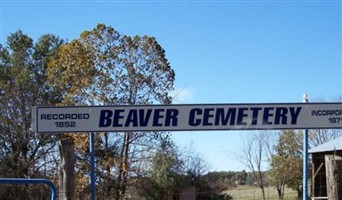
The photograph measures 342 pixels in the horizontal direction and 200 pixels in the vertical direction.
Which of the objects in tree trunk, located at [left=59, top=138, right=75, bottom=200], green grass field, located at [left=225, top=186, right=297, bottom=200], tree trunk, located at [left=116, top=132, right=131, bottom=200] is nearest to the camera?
tree trunk, located at [left=59, top=138, right=75, bottom=200]

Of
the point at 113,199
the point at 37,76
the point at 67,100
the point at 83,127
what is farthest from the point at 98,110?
the point at 37,76

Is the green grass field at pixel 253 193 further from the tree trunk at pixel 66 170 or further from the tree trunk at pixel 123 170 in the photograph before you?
the tree trunk at pixel 66 170

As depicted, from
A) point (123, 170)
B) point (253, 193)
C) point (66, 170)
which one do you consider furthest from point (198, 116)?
point (253, 193)

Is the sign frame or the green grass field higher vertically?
the sign frame

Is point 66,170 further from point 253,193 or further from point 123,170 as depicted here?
point 253,193

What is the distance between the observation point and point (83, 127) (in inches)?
320

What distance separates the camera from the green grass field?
4159 centimetres

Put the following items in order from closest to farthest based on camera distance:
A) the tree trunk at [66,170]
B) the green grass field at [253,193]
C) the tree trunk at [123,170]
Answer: the tree trunk at [66,170], the tree trunk at [123,170], the green grass field at [253,193]

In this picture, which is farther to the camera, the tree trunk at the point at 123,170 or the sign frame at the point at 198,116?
the tree trunk at the point at 123,170

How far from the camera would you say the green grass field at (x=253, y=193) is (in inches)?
1638

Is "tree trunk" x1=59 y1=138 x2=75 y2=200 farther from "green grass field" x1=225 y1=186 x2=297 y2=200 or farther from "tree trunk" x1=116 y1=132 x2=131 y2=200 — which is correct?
"green grass field" x1=225 y1=186 x2=297 y2=200

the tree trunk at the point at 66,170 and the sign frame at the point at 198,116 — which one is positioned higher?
the sign frame at the point at 198,116

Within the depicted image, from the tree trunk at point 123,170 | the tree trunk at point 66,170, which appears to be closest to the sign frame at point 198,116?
the tree trunk at point 66,170

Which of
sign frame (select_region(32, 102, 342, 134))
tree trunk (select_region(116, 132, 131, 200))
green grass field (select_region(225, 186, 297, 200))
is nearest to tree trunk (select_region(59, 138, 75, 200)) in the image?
sign frame (select_region(32, 102, 342, 134))
